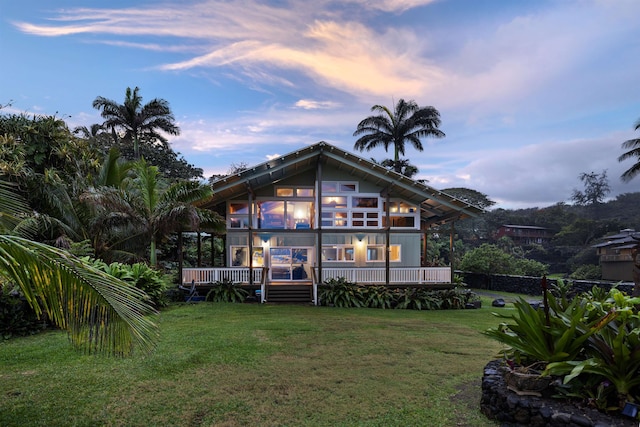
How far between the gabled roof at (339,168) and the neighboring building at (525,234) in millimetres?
39462

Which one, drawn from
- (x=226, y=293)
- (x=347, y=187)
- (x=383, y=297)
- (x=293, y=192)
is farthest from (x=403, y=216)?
(x=226, y=293)

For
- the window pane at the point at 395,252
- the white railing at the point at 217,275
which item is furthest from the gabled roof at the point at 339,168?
the white railing at the point at 217,275

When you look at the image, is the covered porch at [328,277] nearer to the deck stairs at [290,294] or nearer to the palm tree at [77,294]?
the deck stairs at [290,294]

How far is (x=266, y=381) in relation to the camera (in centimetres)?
515

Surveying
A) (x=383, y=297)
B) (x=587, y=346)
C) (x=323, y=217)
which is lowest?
(x=383, y=297)

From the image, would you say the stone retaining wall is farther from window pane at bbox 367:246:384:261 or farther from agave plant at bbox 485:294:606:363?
agave plant at bbox 485:294:606:363

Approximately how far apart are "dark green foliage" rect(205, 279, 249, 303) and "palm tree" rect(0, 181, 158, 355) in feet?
37.1

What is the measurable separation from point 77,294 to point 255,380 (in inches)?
127

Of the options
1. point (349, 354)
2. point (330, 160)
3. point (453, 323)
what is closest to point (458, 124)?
point (330, 160)

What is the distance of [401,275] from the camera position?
1493 cm

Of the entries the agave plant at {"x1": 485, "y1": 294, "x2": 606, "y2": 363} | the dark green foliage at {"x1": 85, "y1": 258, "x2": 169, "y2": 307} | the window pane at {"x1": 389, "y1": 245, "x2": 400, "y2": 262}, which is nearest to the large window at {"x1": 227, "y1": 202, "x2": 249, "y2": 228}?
the dark green foliage at {"x1": 85, "y1": 258, "x2": 169, "y2": 307}

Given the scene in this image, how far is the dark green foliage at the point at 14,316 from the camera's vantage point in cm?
722

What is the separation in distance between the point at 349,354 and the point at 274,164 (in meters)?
9.89

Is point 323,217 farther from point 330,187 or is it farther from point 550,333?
point 550,333
